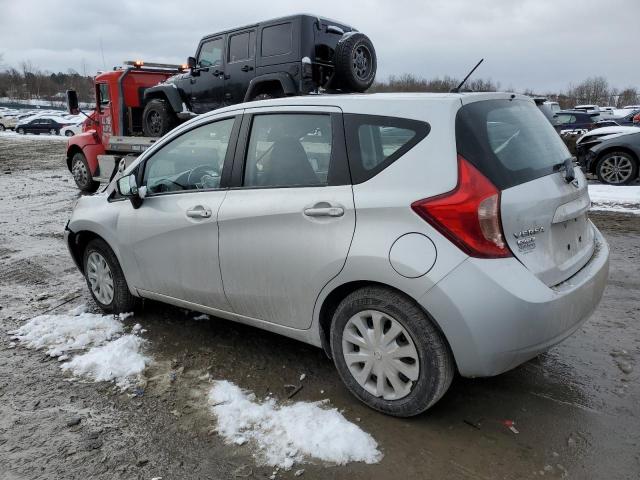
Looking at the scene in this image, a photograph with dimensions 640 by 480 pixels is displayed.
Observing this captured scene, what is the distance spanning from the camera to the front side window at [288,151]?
3033mm

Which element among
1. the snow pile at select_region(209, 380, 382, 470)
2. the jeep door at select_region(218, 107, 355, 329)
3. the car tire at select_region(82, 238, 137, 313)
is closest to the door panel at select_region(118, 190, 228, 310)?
the jeep door at select_region(218, 107, 355, 329)

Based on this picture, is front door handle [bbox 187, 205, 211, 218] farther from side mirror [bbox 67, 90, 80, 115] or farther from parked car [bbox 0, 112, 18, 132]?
parked car [bbox 0, 112, 18, 132]

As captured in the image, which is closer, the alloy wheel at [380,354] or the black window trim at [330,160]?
the alloy wheel at [380,354]

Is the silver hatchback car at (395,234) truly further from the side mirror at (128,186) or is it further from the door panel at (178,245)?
the side mirror at (128,186)

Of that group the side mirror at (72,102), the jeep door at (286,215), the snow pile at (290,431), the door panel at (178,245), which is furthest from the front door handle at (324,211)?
the side mirror at (72,102)

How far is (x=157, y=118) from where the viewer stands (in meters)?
11.4

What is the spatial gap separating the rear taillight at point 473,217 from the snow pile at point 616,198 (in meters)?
7.33

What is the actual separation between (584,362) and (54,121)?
136 feet

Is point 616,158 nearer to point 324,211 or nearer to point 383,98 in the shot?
point 383,98

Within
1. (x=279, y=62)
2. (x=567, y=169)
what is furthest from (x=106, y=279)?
(x=279, y=62)

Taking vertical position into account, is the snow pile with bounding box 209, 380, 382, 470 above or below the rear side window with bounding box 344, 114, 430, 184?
below

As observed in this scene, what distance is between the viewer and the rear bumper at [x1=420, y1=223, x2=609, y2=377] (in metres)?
2.47

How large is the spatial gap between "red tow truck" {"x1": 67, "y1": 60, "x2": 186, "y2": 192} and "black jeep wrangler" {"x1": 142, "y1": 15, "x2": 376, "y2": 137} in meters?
1.77

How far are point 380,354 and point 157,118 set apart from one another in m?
9.90
